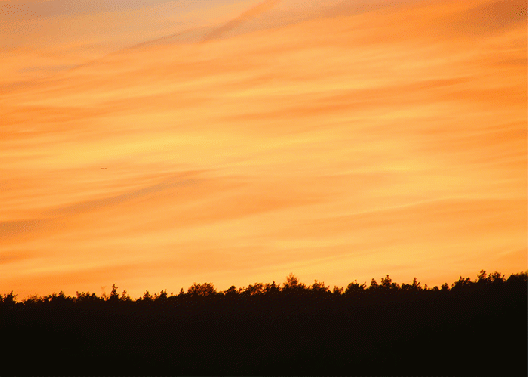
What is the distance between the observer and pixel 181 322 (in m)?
47.8

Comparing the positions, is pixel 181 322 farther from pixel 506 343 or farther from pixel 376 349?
pixel 506 343

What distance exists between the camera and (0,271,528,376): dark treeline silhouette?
38531 mm

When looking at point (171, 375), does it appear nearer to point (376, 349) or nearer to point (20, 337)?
point (376, 349)

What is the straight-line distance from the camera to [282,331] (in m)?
44.6

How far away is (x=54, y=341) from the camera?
45969mm

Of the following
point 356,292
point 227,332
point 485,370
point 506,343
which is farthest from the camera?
point 356,292

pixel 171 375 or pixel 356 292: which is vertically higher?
pixel 356 292

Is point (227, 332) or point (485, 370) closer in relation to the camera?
point (485, 370)

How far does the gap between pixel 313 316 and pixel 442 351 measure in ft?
31.1

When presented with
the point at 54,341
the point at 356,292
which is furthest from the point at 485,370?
the point at 54,341

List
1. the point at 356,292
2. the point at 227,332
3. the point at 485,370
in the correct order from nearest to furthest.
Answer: the point at 485,370, the point at 227,332, the point at 356,292

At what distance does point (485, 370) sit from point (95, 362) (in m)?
17.8

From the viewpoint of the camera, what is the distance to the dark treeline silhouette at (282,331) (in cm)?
3853

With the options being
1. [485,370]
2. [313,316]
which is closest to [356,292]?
[313,316]
